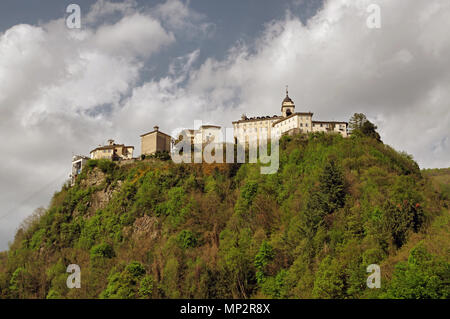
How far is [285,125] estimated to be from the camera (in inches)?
2872

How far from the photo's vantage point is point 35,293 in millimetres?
58812

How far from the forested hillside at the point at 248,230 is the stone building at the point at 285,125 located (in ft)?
14.4

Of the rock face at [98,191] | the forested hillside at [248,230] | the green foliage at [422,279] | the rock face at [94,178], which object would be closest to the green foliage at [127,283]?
the forested hillside at [248,230]

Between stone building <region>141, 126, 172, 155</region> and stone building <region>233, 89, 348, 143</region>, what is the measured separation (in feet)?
41.3

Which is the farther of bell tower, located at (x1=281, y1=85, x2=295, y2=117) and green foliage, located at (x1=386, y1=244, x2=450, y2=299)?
bell tower, located at (x1=281, y1=85, x2=295, y2=117)

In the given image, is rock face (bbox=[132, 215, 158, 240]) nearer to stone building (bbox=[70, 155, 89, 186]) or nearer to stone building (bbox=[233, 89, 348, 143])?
stone building (bbox=[70, 155, 89, 186])

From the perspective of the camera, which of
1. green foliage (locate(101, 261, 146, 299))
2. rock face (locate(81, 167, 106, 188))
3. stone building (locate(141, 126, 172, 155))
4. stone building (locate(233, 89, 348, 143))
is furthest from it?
stone building (locate(141, 126, 172, 155))

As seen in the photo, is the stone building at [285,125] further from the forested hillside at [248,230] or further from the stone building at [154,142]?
Result: the stone building at [154,142]

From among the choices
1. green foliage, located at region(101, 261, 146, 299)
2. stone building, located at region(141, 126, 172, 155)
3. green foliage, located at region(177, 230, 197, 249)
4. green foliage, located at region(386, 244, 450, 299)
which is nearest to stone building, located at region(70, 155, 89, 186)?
stone building, located at region(141, 126, 172, 155)

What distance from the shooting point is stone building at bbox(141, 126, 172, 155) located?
7512 centimetres

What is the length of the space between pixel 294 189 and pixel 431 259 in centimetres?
2254

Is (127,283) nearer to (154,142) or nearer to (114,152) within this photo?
(154,142)

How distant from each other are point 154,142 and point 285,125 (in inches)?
874
